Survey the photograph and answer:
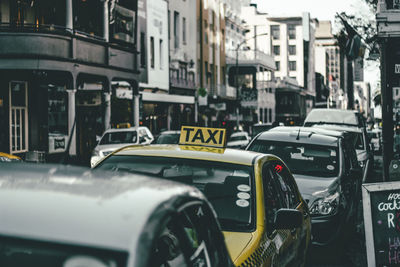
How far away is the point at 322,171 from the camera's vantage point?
11320 mm

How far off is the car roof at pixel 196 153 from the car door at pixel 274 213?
207 mm

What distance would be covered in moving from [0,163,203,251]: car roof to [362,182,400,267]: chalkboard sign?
15.6ft

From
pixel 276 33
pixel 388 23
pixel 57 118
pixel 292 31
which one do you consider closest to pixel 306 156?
pixel 388 23

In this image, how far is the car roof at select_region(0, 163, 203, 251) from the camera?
7.80ft

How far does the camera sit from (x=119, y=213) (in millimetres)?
2502

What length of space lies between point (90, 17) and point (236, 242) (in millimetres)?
28604

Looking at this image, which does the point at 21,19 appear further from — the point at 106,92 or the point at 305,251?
the point at 305,251

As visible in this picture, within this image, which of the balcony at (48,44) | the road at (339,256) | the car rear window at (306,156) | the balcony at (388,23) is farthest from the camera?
the balcony at (48,44)

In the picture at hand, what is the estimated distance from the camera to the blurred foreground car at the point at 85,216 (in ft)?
7.70

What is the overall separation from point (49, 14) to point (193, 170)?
82.8ft

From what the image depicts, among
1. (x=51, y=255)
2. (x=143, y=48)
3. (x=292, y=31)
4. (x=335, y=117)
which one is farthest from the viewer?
(x=292, y=31)

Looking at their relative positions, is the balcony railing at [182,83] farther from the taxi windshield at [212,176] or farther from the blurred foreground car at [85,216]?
the blurred foreground car at [85,216]

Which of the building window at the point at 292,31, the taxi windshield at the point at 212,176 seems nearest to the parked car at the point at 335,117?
the taxi windshield at the point at 212,176

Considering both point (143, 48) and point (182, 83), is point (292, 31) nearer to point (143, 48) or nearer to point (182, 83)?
point (182, 83)
